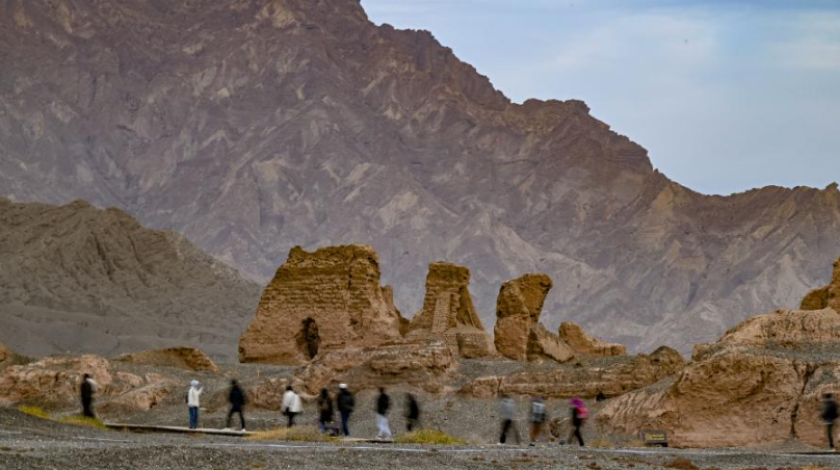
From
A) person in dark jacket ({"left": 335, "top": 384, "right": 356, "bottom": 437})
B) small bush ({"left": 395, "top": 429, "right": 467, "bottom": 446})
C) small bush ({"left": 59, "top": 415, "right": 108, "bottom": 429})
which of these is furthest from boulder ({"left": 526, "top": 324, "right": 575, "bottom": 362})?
small bush ({"left": 395, "top": 429, "right": 467, "bottom": 446})

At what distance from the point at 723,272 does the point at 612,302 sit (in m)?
15.5

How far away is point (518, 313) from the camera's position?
6412 centimetres

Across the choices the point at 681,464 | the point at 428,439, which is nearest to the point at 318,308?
the point at 428,439

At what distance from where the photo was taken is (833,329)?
40281mm

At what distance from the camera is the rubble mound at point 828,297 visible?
48375 mm

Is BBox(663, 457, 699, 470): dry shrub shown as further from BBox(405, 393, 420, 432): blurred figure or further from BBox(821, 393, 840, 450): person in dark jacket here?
BBox(405, 393, 420, 432): blurred figure

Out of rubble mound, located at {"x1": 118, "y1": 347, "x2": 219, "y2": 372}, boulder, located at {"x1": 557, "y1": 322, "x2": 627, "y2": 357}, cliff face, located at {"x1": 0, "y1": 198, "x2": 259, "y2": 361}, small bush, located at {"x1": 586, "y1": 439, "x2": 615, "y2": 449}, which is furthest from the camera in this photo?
cliff face, located at {"x1": 0, "y1": 198, "x2": 259, "y2": 361}

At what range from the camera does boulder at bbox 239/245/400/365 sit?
190ft

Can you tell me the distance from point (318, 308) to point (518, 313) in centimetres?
941

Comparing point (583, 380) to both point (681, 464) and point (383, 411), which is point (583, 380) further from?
point (681, 464)

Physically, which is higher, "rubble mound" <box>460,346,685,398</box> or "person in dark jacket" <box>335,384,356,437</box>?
"rubble mound" <box>460,346,685,398</box>

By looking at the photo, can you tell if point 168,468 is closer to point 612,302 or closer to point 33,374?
point 33,374

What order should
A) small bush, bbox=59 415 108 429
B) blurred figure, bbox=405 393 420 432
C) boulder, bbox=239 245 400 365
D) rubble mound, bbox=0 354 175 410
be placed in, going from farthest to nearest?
1. boulder, bbox=239 245 400 365
2. rubble mound, bbox=0 354 175 410
3. blurred figure, bbox=405 393 420 432
4. small bush, bbox=59 415 108 429

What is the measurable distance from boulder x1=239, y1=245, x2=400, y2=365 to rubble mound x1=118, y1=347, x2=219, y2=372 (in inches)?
60.6
